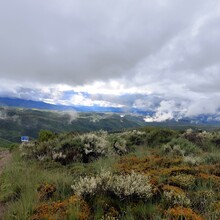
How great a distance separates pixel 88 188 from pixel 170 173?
288 cm

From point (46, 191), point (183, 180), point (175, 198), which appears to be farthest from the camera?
point (183, 180)

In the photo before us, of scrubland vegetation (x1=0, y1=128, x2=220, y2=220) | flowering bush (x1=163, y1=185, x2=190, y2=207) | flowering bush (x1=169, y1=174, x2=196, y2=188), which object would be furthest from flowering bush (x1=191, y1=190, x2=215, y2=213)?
flowering bush (x1=169, y1=174, x2=196, y2=188)

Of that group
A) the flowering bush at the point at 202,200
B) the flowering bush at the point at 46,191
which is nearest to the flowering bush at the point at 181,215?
the flowering bush at the point at 202,200

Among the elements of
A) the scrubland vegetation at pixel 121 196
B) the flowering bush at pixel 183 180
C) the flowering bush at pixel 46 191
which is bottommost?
the flowering bush at pixel 46 191

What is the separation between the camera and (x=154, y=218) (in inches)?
184

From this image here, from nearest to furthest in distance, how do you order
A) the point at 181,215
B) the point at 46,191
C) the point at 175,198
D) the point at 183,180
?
the point at 181,215, the point at 175,198, the point at 46,191, the point at 183,180

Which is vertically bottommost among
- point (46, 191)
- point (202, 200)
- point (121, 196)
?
point (46, 191)

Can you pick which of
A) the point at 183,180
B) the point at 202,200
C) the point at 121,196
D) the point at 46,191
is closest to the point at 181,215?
the point at 202,200

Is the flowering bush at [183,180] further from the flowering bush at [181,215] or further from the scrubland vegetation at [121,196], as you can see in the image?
the flowering bush at [181,215]

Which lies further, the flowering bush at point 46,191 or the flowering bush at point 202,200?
the flowering bush at point 46,191

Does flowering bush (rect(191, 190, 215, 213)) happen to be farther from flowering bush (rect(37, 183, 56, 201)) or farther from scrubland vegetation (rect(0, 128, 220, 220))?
flowering bush (rect(37, 183, 56, 201))

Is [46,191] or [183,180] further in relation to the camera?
[183,180]

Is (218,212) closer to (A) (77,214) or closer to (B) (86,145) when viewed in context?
(A) (77,214)

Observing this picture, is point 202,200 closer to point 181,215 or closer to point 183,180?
point 183,180
